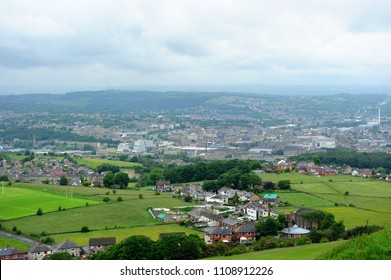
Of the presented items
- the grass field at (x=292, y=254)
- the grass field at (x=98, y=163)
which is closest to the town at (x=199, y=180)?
the grass field at (x=98, y=163)

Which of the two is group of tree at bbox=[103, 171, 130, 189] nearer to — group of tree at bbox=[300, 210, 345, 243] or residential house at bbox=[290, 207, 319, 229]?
residential house at bbox=[290, 207, 319, 229]

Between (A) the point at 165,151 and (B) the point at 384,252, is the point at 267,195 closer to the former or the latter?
(B) the point at 384,252

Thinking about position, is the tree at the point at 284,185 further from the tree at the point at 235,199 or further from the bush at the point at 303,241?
the bush at the point at 303,241

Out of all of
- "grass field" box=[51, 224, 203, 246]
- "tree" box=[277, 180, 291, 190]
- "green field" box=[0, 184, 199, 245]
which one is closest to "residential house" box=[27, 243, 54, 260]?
"grass field" box=[51, 224, 203, 246]

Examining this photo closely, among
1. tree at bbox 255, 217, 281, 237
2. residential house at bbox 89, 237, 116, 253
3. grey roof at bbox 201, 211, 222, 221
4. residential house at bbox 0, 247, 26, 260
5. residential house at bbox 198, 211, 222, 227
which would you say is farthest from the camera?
grey roof at bbox 201, 211, 222, 221

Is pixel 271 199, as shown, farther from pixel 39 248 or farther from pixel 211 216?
pixel 39 248

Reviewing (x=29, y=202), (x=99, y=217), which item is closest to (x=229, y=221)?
(x=99, y=217)

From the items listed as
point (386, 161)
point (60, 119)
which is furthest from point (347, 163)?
point (60, 119)
